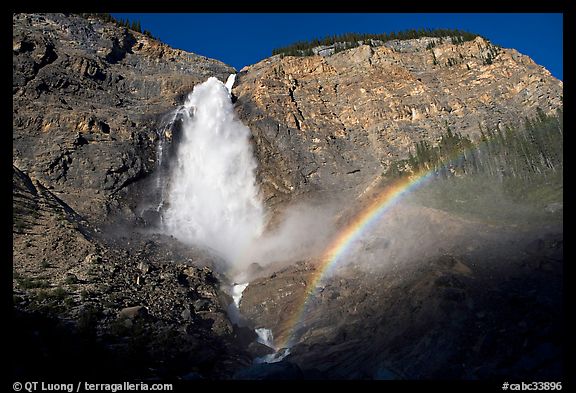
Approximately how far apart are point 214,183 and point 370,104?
23.5 metres

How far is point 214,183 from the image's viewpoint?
50.3 m

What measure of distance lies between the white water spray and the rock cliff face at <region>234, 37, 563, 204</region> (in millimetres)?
2258

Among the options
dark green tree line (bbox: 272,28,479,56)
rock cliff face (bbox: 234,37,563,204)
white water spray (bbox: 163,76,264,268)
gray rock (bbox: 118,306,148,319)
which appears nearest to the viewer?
gray rock (bbox: 118,306,148,319)

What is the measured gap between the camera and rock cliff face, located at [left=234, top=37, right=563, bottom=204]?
49219 millimetres

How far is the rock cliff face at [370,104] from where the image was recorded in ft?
161

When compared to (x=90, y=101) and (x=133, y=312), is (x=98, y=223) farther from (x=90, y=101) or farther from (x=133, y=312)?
(x=90, y=101)

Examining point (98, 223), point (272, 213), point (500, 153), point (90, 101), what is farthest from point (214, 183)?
point (500, 153)

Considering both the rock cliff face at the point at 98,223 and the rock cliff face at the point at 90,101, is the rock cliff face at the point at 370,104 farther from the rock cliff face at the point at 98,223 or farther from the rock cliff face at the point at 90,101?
the rock cliff face at the point at 98,223

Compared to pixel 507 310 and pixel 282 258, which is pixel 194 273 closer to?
pixel 282 258

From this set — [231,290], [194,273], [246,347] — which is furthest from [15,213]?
[246,347]

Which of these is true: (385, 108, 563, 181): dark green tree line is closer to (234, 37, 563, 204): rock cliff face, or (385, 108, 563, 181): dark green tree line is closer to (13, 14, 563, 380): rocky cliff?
(234, 37, 563, 204): rock cliff face

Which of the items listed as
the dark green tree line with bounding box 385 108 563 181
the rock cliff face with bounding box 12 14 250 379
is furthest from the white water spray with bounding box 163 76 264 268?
the dark green tree line with bounding box 385 108 563 181
